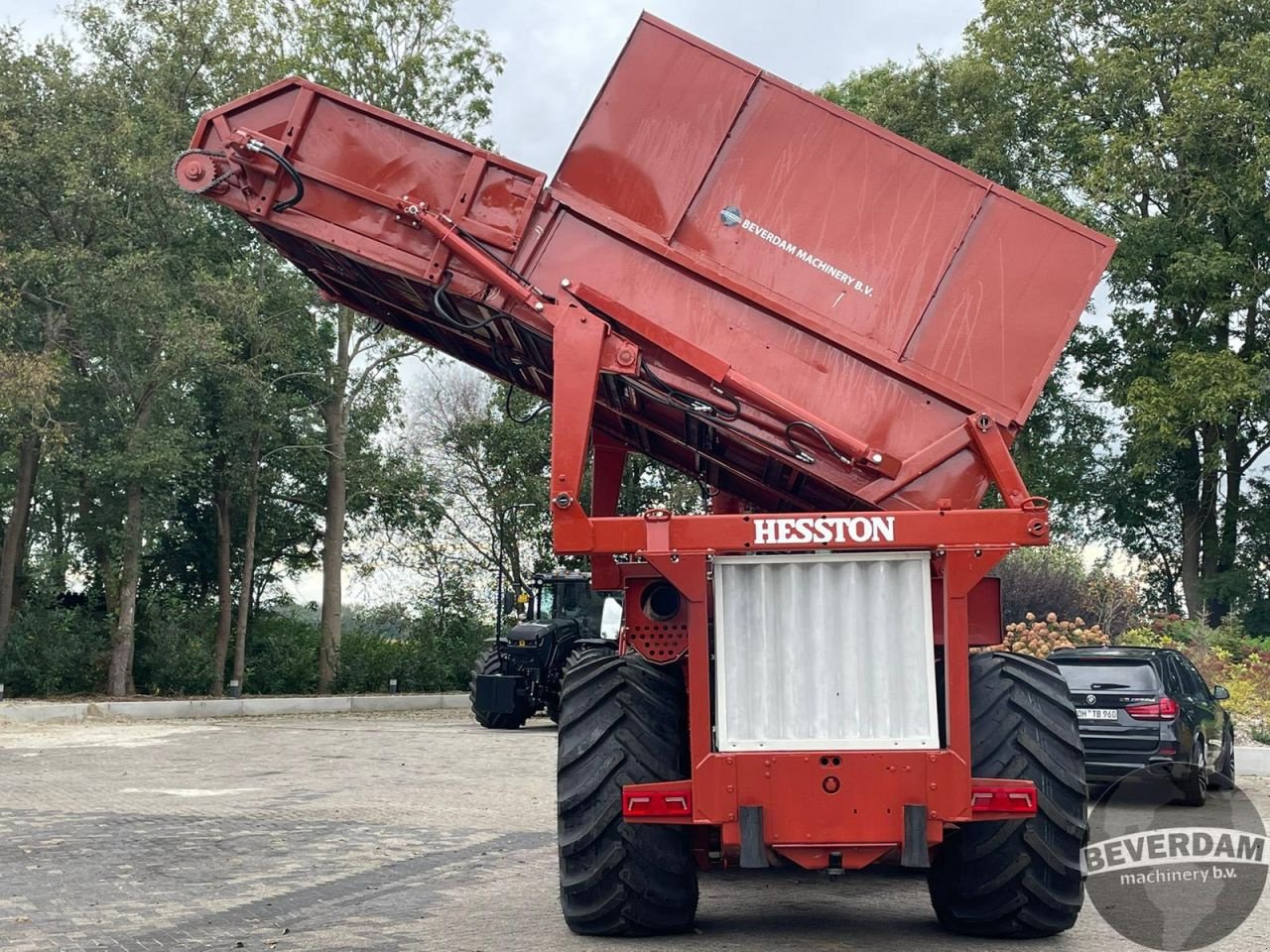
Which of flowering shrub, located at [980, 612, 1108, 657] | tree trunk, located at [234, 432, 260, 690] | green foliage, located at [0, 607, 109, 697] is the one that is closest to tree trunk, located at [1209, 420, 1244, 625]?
flowering shrub, located at [980, 612, 1108, 657]

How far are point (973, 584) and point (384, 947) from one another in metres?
3.32

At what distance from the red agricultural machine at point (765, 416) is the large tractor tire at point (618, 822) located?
0.05 feet

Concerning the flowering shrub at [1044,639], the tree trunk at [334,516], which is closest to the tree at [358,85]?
the tree trunk at [334,516]

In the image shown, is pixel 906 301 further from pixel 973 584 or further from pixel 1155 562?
pixel 1155 562

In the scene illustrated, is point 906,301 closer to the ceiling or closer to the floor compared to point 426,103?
closer to the floor

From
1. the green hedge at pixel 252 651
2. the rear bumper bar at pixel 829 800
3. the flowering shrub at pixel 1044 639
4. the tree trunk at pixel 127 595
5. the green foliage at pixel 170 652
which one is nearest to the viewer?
the rear bumper bar at pixel 829 800

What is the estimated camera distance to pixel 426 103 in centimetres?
3366

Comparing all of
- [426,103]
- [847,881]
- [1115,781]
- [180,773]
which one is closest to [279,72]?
[426,103]

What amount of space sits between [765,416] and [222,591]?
2609cm

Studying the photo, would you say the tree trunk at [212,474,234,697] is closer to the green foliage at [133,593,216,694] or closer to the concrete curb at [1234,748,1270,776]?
the green foliage at [133,593,216,694]

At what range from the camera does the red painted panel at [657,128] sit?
7.83m

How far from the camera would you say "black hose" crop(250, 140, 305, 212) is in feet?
26.3

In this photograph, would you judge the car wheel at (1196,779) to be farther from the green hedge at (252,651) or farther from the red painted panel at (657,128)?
the green hedge at (252,651)

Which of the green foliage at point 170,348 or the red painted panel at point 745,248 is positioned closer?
the red painted panel at point 745,248
